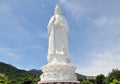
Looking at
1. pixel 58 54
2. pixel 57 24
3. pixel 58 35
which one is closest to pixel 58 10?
pixel 57 24

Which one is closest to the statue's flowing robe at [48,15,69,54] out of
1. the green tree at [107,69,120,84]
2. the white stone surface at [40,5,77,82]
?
the white stone surface at [40,5,77,82]

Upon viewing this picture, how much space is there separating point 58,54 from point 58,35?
5.01ft

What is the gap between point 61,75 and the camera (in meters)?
18.5

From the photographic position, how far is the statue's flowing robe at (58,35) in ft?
66.0

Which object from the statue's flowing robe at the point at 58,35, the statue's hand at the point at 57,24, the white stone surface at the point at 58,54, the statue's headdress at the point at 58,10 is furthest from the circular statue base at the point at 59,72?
the statue's headdress at the point at 58,10

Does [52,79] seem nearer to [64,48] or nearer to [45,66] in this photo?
[45,66]

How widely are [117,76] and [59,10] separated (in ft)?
69.4

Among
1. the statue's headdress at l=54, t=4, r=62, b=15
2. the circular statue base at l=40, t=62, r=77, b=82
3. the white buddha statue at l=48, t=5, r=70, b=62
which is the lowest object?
the circular statue base at l=40, t=62, r=77, b=82

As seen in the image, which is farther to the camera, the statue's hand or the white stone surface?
the statue's hand

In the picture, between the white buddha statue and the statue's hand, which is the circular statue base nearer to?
the white buddha statue

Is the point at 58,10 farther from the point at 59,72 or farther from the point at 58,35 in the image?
the point at 59,72

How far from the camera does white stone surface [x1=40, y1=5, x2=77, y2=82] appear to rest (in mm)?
18672

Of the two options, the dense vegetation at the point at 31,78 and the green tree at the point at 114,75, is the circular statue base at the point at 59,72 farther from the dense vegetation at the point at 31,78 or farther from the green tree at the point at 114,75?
the green tree at the point at 114,75

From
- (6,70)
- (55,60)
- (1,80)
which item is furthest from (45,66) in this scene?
(6,70)
